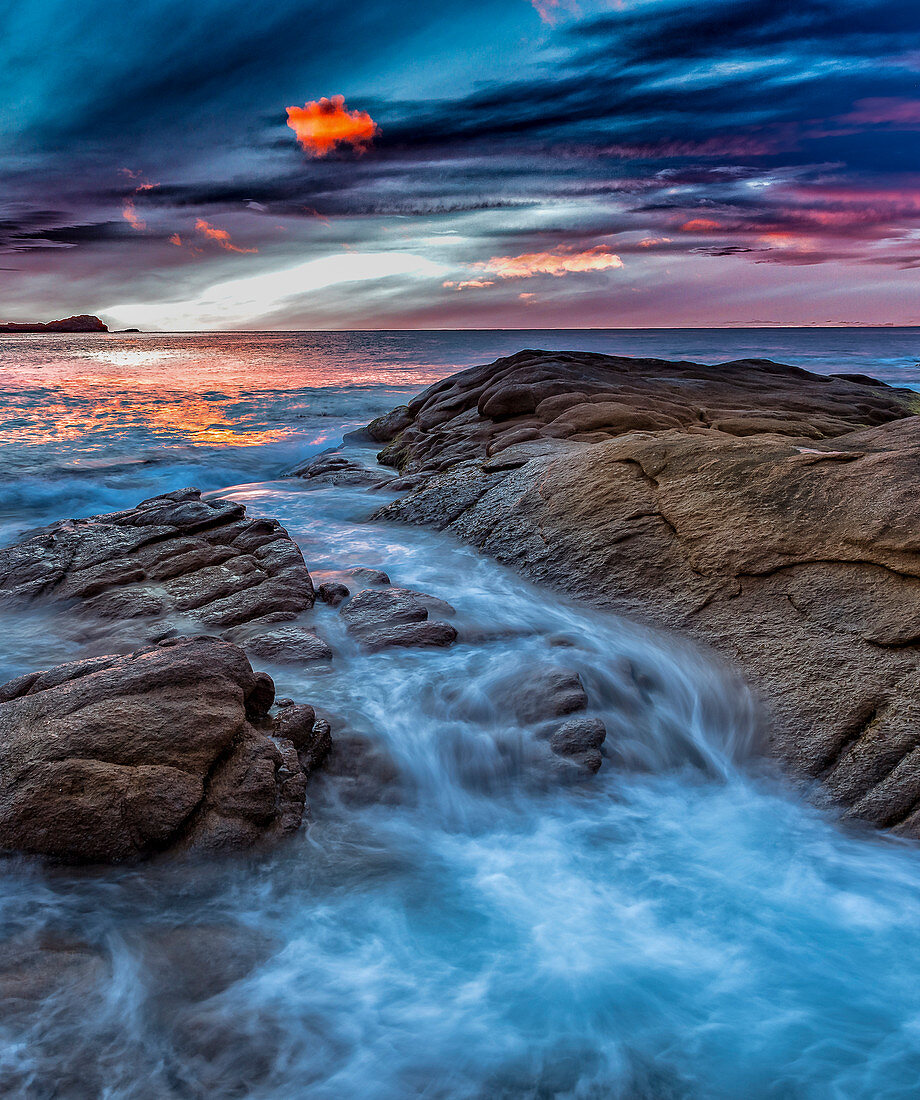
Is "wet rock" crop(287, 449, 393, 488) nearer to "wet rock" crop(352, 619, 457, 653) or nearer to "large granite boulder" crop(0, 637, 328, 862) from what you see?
"wet rock" crop(352, 619, 457, 653)

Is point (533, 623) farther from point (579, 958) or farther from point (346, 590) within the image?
point (579, 958)

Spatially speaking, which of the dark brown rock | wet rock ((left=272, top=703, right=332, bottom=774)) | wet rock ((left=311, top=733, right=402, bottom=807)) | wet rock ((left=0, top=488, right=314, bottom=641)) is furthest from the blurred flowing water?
the dark brown rock

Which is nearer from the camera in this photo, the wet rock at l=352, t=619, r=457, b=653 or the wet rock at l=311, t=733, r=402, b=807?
the wet rock at l=311, t=733, r=402, b=807

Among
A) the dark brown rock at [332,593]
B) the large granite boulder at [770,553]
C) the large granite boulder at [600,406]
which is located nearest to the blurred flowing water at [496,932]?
the large granite boulder at [770,553]

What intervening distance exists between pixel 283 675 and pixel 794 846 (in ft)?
10.2

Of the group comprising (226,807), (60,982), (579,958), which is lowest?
(579,958)

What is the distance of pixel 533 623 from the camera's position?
5.25 meters

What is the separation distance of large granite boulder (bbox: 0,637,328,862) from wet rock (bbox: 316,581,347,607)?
76.9 inches

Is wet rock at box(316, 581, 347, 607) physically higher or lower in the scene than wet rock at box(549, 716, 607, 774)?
higher

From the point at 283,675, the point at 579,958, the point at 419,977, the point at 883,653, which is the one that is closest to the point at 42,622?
the point at 283,675

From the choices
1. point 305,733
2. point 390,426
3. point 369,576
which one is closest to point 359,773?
point 305,733

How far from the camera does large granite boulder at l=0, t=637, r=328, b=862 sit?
278 centimetres

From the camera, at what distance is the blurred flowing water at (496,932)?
2287mm

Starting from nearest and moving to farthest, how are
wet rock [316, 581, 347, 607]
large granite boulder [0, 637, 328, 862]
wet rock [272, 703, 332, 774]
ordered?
1. large granite boulder [0, 637, 328, 862]
2. wet rock [272, 703, 332, 774]
3. wet rock [316, 581, 347, 607]
